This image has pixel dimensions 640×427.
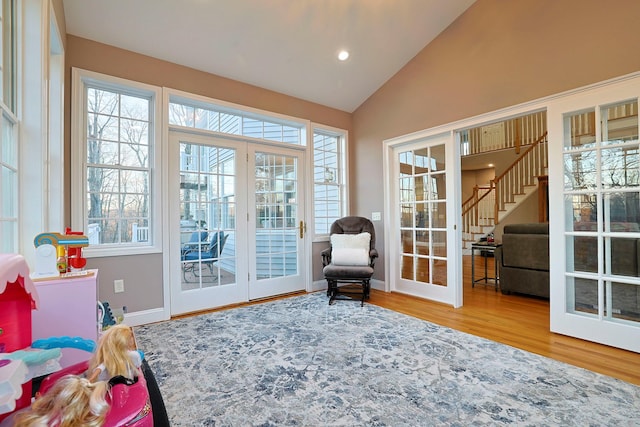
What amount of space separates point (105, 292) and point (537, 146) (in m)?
8.09

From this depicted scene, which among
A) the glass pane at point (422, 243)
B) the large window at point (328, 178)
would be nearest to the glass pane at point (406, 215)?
the glass pane at point (422, 243)

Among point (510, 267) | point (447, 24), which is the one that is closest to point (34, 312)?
point (447, 24)

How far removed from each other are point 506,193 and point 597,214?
535 cm

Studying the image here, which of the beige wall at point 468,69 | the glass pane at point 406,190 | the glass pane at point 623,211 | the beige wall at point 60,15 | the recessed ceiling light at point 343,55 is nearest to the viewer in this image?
the beige wall at point 60,15

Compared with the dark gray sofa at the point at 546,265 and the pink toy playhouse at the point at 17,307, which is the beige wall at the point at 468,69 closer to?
the dark gray sofa at the point at 546,265

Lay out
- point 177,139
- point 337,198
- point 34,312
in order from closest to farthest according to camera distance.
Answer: point 34,312, point 177,139, point 337,198

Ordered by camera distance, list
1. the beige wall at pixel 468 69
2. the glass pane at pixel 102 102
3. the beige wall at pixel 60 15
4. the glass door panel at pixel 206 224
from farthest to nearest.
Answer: the glass door panel at pixel 206 224
the glass pane at pixel 102 102
the beige wall at pixel 468 69
the beige wall at pixel 60 15

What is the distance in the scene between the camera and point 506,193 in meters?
7.39

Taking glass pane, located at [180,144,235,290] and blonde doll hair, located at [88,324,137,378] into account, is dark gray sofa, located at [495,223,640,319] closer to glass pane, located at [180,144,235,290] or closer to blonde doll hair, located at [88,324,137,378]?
blonde doll hair, located at [88,324,137,378]

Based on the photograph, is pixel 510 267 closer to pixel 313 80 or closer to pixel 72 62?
pixel 313 80

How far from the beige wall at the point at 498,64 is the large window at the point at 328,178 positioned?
37 centimetres

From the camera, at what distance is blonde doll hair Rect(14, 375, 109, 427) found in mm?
743

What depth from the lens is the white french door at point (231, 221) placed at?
11.0 ft

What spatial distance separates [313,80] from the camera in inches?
155
